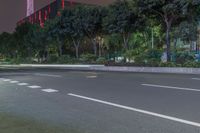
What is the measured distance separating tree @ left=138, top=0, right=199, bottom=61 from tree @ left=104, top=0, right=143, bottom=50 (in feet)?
15.0

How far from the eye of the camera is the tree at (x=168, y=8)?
25281 millimetres

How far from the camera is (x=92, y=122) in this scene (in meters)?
5.88

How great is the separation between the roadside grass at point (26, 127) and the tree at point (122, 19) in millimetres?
27223

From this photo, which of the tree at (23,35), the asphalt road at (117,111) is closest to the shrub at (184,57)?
the asphalt road at (117,111)

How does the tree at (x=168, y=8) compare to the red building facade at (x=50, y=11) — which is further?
the red building facade at (x=50, y=11)

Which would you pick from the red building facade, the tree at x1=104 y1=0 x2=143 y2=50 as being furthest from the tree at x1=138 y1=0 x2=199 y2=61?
the red building facade

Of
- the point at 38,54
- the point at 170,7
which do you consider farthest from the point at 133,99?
the point at 38,54

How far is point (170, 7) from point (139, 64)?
235 inches

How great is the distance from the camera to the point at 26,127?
563 centimetres

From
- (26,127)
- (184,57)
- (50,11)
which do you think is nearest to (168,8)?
(184,57)

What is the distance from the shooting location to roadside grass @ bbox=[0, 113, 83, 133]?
17.5 ft

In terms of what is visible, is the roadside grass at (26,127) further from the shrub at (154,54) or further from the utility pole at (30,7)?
the utility pole at (30,7)

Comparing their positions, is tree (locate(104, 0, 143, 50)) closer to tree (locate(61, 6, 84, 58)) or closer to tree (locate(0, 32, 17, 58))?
tree (locate(61, 6, 84, 58))

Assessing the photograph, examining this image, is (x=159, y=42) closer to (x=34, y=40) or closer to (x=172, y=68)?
(x=34, y=40)
